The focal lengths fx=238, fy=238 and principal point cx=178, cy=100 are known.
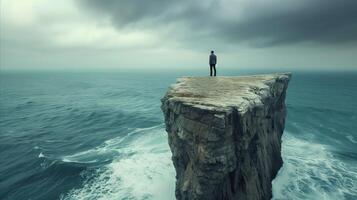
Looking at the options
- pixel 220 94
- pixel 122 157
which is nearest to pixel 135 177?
pixel 122 157

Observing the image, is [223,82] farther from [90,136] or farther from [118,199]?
[90,136]

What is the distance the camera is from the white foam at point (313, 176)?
3000cm

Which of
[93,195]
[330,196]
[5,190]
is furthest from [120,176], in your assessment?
[330,196]

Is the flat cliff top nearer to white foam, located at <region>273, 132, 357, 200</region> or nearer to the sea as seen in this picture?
white foam, located at <region>273, 132, 357, 200</region>

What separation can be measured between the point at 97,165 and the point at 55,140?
1774cm

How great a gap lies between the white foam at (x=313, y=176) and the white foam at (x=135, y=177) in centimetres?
1450

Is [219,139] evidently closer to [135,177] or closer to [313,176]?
[135,177]

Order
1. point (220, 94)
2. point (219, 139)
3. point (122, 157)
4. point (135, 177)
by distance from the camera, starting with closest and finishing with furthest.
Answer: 1. point (219, 139)
2. point (220, 94)
3. point (135, 177)
4. point (122, 157)

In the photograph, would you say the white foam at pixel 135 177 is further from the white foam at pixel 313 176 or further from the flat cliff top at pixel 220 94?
the white foam at pixel 313 176

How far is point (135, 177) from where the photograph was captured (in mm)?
33438

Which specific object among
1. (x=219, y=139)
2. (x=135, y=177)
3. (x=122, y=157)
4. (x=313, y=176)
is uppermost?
(x=219, y=139)

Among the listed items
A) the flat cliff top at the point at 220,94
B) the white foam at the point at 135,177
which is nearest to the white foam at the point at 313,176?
the flat cliff top at the point at 220,94

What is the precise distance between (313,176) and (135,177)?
25450mm

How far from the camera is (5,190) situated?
1252 inches
